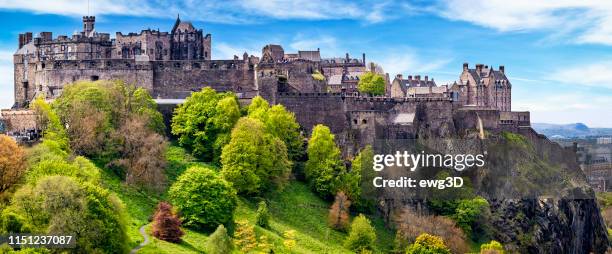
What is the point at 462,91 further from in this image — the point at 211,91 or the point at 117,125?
the point at 117,125

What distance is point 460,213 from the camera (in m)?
76.2

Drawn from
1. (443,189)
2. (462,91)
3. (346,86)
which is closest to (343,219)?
(443,189)

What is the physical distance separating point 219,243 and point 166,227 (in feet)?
12.3

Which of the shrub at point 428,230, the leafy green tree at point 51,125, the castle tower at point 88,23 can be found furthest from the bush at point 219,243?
the castle tower at point 88,23

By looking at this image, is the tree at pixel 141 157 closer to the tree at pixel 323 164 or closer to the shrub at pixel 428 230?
the tree at pixel 323 164

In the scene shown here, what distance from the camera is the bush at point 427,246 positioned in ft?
214

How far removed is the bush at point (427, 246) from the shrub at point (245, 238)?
37.5 ft

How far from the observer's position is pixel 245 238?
59906 mm

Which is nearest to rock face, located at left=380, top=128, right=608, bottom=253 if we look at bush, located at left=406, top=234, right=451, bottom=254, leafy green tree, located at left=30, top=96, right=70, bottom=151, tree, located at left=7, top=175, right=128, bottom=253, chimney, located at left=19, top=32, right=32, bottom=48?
bush, located at left=406, top=234, right=451, bottom=254

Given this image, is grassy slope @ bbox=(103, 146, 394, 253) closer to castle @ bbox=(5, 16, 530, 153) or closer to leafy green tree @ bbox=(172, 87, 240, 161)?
leafy green tree @ bbox=(172, 87, 240, 161)

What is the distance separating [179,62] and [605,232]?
4136 centimetres

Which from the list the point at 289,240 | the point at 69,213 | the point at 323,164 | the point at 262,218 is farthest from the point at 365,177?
the point at 69,213

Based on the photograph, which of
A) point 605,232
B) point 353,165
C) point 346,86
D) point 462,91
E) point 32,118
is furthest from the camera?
point 462,91

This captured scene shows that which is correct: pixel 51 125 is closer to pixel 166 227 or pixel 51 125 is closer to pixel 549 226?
pixel 166 227
